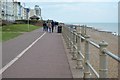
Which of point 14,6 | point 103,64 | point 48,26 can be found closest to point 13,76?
point 103,64

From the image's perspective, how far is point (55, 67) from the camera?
12.5 m

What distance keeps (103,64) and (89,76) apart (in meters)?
2.63

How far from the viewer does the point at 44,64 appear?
13.3m

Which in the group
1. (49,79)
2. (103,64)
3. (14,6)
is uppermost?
(14,6)

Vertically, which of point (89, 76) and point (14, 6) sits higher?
point (14, 6)

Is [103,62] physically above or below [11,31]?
below

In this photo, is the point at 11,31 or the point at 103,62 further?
the point at 11,31

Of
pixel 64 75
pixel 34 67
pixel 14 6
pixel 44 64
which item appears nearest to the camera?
pixel 64 75

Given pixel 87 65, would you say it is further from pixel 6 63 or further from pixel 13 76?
pixel 6 63

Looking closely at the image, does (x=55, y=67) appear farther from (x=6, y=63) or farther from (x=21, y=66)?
(x=6, y=63)

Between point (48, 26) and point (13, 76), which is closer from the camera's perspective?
point (13, 76)

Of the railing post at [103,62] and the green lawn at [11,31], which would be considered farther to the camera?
the green lawn at [11,31]

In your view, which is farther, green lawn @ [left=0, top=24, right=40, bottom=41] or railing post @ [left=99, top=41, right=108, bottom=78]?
green lawn @ [left=0, top=24, right=40, bottom=41]

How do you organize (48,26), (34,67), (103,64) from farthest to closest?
(48,26)
(34,67)
(103,64)
